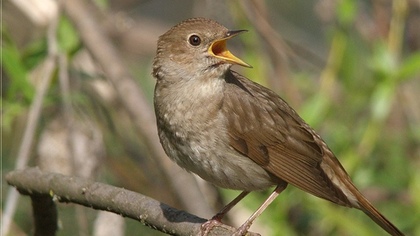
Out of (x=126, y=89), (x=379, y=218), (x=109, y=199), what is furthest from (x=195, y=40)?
(x=126, y=89)

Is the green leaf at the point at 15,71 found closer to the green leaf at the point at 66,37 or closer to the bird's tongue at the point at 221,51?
the green leaf at the point at 66,37

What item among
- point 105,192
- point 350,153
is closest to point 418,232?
point 350,153

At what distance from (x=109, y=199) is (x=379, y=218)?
1.40 m

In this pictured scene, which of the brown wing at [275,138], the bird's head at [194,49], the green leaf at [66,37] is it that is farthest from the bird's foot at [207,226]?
the green leaf at [66,37]

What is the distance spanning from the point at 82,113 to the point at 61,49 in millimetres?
443

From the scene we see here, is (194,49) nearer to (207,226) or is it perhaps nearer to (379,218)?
(207,226)

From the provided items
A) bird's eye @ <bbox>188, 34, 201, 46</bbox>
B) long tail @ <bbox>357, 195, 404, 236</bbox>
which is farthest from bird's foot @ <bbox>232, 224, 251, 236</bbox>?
bird's eye @ <bbox>188, 34, 201, 46</bbox>

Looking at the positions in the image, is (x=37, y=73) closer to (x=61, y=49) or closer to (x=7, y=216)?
(x=61, y=49)

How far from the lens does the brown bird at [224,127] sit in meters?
4.75

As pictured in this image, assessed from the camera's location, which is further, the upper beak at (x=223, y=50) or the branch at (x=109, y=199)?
the upper beak at (x=223, y=50)

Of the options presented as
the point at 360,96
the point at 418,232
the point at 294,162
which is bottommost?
the point at 418,232

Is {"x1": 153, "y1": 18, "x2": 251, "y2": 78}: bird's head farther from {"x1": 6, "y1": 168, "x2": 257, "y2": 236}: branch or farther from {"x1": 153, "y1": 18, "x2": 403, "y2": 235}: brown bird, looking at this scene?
{"x1": 6, "y1": 168, "x2": 257, "y2": 236}: branch

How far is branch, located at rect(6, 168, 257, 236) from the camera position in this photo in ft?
14.5

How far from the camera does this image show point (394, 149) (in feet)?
23.8
